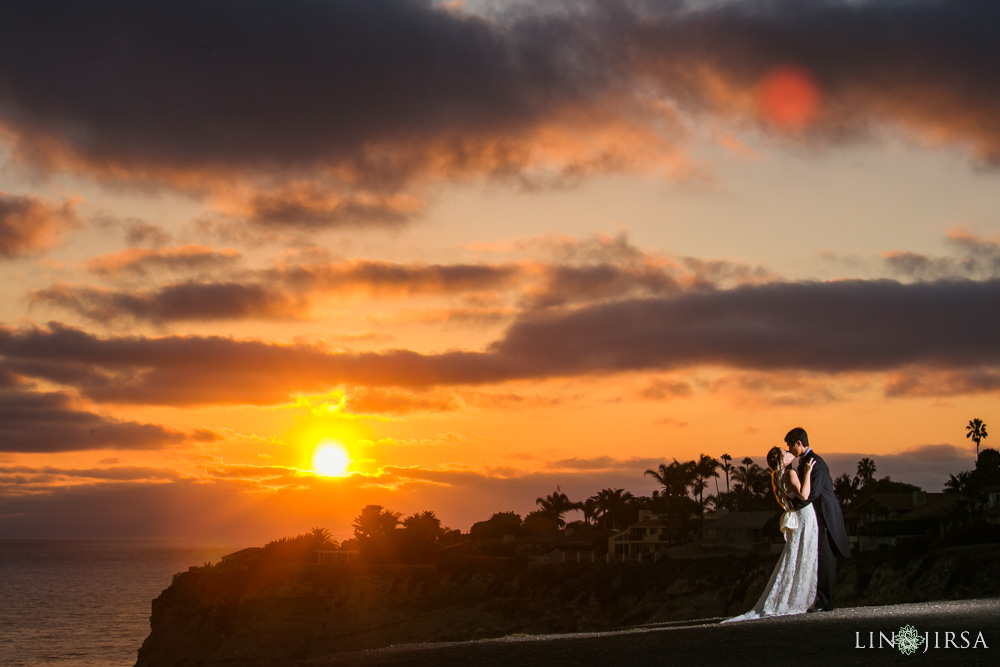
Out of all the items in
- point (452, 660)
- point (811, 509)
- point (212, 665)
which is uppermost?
point (811, 509)

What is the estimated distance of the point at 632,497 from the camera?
143875mm

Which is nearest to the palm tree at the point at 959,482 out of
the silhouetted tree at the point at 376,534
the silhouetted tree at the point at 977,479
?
the silhouetted tree at the point at 977,479

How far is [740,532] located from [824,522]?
→ 85641 mm

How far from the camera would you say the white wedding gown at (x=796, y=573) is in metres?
16.5

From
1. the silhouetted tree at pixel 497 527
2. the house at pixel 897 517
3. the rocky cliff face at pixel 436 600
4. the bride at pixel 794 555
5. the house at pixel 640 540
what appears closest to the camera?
the bride at pixel 794 555

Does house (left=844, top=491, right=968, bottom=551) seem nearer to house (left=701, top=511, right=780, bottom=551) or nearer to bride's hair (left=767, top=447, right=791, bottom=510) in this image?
house (left=701, top=511, right=780, bottom=551)

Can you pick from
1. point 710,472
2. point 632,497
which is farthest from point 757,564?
point 632,497

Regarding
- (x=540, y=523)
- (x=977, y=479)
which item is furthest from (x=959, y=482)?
(x=540, y=523)

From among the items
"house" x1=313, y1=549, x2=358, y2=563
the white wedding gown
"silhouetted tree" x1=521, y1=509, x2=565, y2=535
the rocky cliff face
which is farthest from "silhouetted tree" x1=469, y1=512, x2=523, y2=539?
the white wedding gown

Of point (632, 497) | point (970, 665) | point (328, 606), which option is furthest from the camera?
point (632, 497)

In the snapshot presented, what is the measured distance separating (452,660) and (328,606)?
7941 centimetres

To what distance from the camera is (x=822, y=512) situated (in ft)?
54.5

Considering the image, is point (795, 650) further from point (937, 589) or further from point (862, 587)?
point (862, 587)

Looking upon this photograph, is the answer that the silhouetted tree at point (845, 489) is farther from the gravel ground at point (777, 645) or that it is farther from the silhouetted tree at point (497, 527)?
the gravel ground at point (777, 645)
